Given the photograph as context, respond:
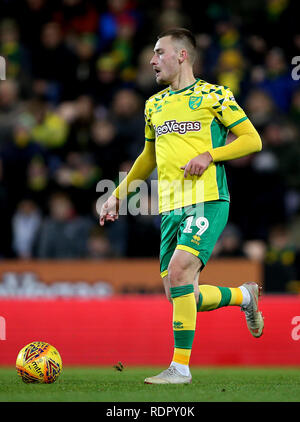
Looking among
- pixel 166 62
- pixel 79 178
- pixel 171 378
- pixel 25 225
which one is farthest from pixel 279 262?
pixel 171 378

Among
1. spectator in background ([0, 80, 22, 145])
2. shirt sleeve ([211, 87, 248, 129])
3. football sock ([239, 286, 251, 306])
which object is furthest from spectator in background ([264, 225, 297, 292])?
shirt sleeve ([211, 87, 248, 129])

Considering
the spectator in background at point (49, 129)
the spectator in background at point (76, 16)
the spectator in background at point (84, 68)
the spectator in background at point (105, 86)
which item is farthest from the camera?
the spectator in background at point (76, 16)

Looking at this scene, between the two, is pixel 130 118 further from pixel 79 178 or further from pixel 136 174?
pixel 136 174

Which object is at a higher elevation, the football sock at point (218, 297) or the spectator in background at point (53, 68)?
the spectator in background at point (53, 68)

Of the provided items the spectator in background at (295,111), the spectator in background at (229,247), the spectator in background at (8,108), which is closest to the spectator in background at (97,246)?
the spectator in background at (229,247)

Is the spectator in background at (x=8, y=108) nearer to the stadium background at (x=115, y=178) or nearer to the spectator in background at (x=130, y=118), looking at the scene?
the stadium background at (x=115, y=178)

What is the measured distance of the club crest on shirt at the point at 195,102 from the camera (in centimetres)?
651

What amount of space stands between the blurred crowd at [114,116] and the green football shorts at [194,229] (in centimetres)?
417

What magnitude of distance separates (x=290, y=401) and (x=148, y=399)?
2.84 feet

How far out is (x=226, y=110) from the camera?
253 inches

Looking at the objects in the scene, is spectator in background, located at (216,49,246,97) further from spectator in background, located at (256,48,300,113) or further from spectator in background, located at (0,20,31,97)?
spectator in background, located at (0,20,31,97)

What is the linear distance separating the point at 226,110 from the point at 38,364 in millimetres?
2358

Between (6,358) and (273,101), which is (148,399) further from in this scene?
(273,101)

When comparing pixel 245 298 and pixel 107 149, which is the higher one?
pixel 107 149
